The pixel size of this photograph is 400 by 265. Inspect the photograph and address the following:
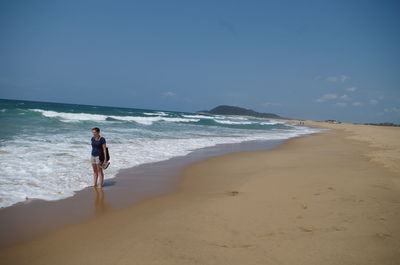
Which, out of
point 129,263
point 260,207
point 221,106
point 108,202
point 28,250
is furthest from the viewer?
point 221,106

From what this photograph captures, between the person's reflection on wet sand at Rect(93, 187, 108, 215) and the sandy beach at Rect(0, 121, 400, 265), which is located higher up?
the sandy beach at Rect(0, 121, 400, 265)

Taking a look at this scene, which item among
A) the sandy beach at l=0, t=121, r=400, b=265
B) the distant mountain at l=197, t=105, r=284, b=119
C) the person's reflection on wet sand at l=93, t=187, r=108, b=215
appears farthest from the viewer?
the distant mountain at l=197, t=105, r=284, b=119

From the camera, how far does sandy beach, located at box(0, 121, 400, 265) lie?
2967 mm

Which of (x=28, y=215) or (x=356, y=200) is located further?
(x=356, y=200)

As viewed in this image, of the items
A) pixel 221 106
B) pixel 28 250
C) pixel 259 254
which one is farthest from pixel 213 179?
pixel 221 106

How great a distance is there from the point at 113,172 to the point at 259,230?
5.09 m

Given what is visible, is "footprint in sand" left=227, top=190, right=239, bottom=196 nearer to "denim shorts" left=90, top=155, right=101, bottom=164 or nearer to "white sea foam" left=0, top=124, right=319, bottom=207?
"denim shorts" left=90, top=155, right=101, bottom=164

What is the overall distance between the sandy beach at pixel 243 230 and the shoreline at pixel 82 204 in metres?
0.25

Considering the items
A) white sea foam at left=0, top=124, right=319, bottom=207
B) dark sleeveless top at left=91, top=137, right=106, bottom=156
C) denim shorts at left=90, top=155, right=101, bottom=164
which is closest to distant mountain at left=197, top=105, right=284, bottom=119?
white sea foam at left=0, top=124, right=319, bottom=207

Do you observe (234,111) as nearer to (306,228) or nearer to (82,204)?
(82,204)

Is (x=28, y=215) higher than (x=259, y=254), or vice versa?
(x=259, y=254)

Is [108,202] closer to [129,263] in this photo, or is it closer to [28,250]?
[28,250]

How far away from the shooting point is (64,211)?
456 centimetres

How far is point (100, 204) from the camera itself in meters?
4.99
